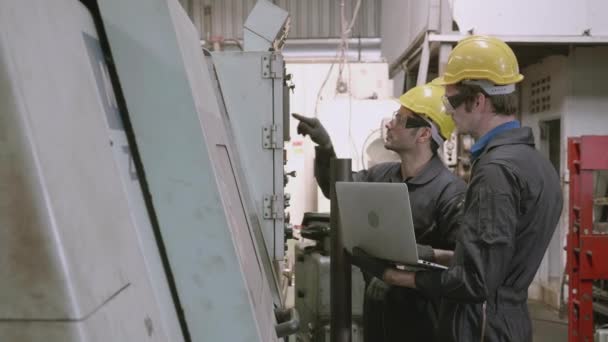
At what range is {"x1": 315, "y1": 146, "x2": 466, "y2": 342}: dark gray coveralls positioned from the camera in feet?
6.31

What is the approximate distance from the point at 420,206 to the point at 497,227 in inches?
26.8

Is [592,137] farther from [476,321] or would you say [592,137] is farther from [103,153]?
[103,153]

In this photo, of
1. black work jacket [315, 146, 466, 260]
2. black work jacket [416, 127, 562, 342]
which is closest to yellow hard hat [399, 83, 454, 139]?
black work jacket [315, 146, 466, 260]

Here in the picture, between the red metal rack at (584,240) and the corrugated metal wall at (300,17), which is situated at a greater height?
the corrugated metal wall at (300,17)

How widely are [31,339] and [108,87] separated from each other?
404 mm

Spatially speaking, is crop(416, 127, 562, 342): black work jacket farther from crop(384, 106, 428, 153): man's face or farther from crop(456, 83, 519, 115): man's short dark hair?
crop(384, 106, 428, 153): man's face

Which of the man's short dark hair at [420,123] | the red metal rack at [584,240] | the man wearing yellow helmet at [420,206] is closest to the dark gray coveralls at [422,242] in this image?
the man wearing yellow helmet at [420,206]

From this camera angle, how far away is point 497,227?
4.38 ft

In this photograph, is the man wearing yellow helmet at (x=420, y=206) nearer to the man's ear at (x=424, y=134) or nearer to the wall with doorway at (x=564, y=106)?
the man's ear at (x=424, y=134)

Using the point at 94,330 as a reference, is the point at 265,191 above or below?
below

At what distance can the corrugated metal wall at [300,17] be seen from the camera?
695cm

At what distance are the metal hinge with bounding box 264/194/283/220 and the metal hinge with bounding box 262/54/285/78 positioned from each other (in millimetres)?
574

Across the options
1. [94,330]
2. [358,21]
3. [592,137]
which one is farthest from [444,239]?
[358,21]

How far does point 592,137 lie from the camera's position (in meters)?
3.20
